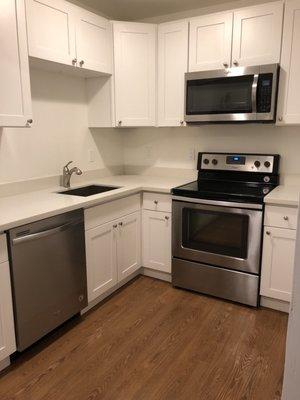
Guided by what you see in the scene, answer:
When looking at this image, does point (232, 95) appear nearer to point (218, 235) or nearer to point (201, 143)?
point (201, 143)

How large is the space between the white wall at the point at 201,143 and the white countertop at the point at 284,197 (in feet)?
1.09

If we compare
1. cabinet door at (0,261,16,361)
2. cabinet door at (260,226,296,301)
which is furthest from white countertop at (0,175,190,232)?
cabinet door at (260,226,296,301)

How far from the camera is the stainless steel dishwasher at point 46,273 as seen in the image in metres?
1.82

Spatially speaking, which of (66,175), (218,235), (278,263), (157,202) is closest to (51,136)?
(66,175)

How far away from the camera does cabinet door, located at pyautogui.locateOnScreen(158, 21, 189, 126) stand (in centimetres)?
276

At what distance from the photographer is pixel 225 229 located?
253 cm

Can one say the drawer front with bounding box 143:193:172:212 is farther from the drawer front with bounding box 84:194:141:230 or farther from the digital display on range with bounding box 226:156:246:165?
the digital display on range with bounding box 226:156:246:165

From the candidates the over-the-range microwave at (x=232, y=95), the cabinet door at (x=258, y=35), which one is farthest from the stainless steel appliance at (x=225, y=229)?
the cabinet door at (x=258, y=35)

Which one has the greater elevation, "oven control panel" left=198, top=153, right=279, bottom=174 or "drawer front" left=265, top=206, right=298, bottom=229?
"oven control panel" left=198, top=153, right=279, bottom=174

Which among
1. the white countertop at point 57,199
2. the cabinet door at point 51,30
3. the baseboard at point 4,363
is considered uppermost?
the cabinet door at point 51,30

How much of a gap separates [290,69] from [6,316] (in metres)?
2.54

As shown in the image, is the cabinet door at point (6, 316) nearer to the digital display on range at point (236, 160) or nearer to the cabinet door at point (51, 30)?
the cabinet door at point (51, 30)

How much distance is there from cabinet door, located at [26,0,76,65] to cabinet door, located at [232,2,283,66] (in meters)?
1.28

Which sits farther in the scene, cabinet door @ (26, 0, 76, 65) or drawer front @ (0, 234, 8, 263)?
cabinet door @ (26, 0, 76, 65)
